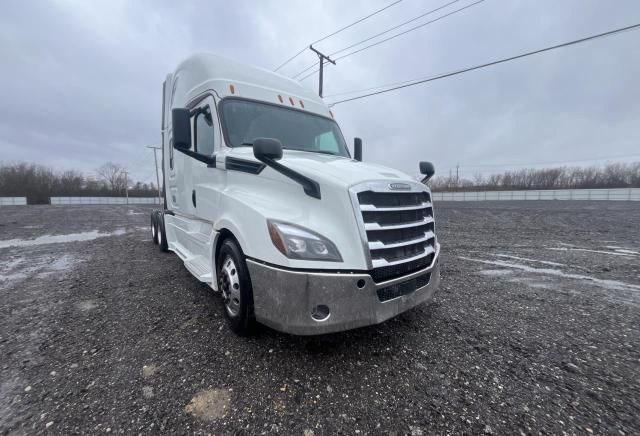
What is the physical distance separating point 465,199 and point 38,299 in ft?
178

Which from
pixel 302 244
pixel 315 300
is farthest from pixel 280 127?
pixel 315 300

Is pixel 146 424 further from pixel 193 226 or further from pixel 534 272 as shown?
pixel 534 272

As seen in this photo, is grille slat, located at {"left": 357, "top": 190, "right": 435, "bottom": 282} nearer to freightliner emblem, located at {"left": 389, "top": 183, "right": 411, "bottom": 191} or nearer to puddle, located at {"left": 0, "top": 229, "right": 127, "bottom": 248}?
freightliner emblem, located at {"left": 389, "top": 183, "right": 411, "bottom": 191}

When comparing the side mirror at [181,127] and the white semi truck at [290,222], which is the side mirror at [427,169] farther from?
the side mirror at [181,127]

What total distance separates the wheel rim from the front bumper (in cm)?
43

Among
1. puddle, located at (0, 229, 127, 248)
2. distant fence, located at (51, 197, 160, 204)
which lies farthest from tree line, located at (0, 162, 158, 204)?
puddle, located at (0, 229, 127, 248)

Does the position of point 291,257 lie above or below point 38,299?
above

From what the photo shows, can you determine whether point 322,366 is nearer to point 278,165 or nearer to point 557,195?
point 278,165

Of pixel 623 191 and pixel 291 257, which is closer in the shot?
pixel 291 257

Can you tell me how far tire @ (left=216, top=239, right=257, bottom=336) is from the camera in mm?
2650

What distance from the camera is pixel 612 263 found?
5949 millimetres

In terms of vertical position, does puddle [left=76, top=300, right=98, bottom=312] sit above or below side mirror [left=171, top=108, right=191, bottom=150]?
below

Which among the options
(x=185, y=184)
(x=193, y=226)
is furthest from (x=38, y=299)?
(x=185, y=184)

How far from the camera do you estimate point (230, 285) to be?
2.88 metres
